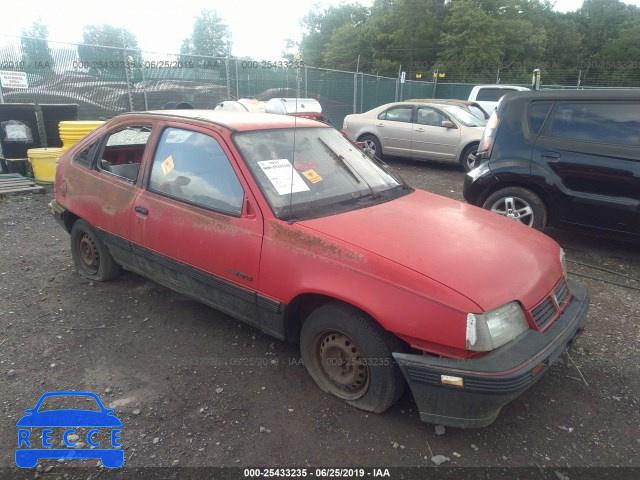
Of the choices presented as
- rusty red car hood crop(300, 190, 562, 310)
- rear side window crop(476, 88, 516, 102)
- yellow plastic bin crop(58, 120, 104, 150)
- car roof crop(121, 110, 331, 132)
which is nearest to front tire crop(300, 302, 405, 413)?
rusty red car hood crop(300, 190, 562, 310)

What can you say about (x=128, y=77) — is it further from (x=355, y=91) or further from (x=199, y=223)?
(x=199, y=223)

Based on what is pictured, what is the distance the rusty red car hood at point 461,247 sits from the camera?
235 cm

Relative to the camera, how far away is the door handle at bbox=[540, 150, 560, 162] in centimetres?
493

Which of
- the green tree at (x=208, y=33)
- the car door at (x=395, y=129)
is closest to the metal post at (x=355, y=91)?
the car door at (x=395, y=129)

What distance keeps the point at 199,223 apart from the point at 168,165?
2.11 ft

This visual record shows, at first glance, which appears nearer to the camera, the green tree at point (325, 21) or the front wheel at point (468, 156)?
the front wheel at point (468, 156)

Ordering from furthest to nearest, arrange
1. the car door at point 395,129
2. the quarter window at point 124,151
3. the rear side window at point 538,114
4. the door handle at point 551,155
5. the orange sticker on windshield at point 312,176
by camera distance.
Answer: the car door at point 395,129 < the rear side window at point 538,114 < the door handle at point 551,155 < the quarter window at point 124,151 < the orange sticker on windshield at point 312,176

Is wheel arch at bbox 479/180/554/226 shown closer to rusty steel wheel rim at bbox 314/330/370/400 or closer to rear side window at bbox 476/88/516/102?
rusty steel wheel rim at bbox 314/330/370/400

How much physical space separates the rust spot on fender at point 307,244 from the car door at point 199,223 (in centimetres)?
13

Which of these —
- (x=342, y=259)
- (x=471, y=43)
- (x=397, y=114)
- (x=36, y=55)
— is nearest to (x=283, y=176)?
(x=342, y=259)

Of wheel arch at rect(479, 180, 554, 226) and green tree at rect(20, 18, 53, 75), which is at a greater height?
green tree at rect(20, 18, 53, 75)

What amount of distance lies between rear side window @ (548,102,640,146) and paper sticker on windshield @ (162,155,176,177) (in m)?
4.02

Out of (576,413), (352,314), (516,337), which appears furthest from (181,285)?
(576,413)

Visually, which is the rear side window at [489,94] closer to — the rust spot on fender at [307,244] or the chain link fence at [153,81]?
the chain link fence at [153,81]
